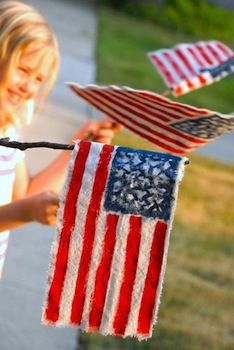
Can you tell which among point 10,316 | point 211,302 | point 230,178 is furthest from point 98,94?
point 230,178

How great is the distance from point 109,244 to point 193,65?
2.28 m

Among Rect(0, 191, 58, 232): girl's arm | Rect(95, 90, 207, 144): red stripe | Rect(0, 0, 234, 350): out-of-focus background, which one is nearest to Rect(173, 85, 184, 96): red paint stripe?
Rect(95, 90, 207, 144): red stripe

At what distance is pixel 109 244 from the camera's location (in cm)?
228

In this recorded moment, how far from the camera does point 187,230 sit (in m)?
7.06

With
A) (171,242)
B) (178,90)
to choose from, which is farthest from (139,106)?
(171,242)

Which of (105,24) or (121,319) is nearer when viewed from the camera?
(121,319)

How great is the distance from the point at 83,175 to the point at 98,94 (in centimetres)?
102

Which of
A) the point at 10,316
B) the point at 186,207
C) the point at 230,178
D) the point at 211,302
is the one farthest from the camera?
the point at 230,178

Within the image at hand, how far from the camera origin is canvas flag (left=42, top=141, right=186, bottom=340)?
87.1 inches

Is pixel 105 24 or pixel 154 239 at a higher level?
pixel 105 24

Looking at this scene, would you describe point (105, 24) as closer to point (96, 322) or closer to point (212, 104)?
point (212, 104)

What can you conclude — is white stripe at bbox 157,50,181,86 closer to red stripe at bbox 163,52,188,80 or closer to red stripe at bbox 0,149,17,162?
red stripe at bbox 163,52,188,80

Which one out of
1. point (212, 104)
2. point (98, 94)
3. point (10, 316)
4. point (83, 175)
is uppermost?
point (212, 104)

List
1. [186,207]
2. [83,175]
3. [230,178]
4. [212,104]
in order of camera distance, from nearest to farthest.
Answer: [83,175] → [186,207] → [230,178] → [212,104]
